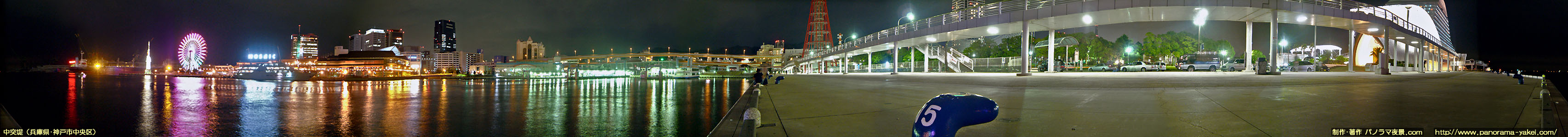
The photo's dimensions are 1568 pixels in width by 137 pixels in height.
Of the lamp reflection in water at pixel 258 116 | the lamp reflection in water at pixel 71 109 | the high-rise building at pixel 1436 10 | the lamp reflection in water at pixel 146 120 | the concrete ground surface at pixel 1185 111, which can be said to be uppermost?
the high-rise building at pixel 1436 10

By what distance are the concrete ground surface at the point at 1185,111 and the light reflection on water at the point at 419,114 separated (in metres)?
1.30

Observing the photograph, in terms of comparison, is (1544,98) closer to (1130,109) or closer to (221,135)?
(1130,109)

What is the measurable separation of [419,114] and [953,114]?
6.77 m

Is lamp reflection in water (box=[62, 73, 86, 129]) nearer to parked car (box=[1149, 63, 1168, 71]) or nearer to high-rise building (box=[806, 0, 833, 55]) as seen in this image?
parked car (box=[1149, 63, 1168, 71])

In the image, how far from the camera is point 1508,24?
116 ft

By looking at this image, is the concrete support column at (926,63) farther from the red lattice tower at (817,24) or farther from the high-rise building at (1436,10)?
the red lattice tower at (817,24)

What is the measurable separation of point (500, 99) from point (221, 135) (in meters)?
5.51

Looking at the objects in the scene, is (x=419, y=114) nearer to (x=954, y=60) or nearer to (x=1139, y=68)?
(x=954, y=60)

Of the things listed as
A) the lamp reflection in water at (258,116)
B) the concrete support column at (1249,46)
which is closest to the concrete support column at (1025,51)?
the concrete support column at (1249,46)

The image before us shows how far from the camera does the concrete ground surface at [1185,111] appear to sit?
448 cm

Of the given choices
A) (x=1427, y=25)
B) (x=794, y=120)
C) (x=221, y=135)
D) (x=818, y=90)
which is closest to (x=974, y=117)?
(x=794, y=120)

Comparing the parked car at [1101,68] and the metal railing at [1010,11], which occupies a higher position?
the metal railing at [1010,11]

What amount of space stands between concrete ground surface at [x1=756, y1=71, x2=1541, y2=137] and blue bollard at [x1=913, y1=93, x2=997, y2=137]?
941mm

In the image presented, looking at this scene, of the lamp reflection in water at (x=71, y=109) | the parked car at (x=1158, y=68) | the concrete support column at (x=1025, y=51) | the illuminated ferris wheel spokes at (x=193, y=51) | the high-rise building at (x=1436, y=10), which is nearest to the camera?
the lamp reflection in water at (x=71, y=109)
